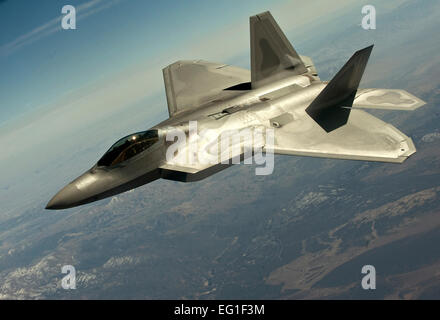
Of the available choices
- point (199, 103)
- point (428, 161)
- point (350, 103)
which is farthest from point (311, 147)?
point (428, 161)

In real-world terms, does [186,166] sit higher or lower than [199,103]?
lower

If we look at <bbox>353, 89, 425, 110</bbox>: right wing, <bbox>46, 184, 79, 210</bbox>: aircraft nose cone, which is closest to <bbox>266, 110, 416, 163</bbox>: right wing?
<bbox>353, 89, 425, 110</bbox>: right wing

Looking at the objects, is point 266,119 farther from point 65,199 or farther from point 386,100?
point 65,199

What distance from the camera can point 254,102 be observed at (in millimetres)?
18562

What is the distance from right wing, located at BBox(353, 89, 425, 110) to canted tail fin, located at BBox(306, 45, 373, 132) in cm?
116

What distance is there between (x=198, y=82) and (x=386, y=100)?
13438mm

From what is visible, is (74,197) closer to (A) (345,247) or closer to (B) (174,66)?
(B) (174,66)

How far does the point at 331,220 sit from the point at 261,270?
A: 62167 mm

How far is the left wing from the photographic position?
68.7 ft

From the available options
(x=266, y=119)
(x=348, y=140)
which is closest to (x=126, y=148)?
(x=266, y=119)

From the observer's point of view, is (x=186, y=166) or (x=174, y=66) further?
(x=174, y=66)

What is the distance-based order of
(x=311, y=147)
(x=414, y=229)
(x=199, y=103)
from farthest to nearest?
(x=414, y=229) → (x=199, y=103) → (x=311, y=147)

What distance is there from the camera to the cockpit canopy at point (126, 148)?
45.7ft

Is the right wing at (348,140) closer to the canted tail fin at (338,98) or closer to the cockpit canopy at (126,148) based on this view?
the canted tail fin at (338,98)
